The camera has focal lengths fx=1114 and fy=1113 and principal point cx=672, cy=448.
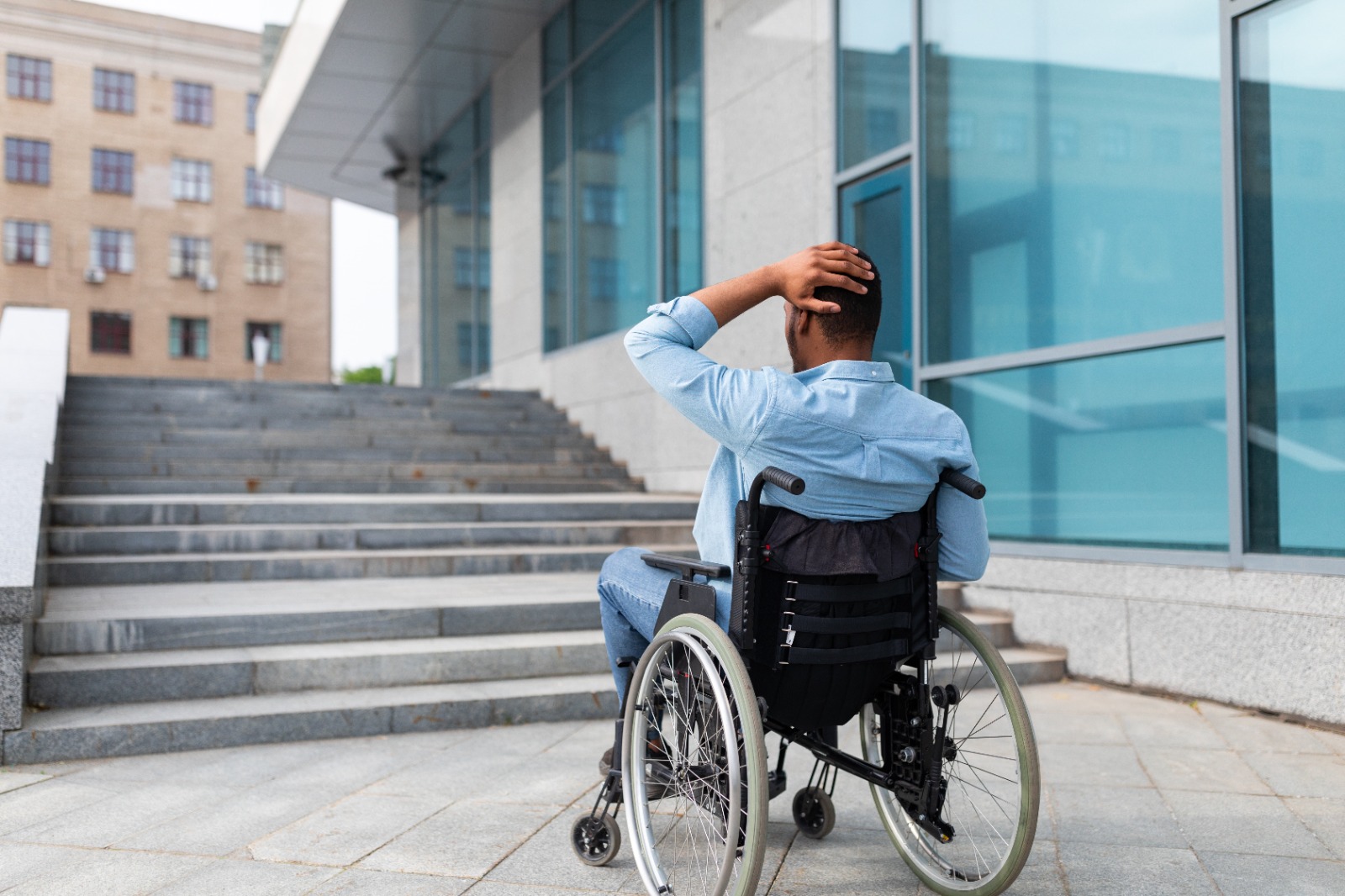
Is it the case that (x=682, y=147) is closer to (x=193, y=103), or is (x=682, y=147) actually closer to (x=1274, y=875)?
(x=1274, y=875)

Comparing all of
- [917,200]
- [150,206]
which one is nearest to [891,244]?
[917,200]

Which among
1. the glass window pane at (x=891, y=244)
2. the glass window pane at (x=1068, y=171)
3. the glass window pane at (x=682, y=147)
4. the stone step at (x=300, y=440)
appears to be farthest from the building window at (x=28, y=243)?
the glass window pane at (x=1068, y=171)

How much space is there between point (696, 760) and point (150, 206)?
42.2 meters

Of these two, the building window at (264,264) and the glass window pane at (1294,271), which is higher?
the building window at (264,264)

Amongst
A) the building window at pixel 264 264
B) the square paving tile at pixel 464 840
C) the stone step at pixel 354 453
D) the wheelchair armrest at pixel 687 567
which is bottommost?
the square paving tile at pixel 464 840

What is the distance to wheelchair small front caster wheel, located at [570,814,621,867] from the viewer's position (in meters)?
2.84

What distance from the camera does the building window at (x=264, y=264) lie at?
40.7 meters

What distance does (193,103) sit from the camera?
40906 mm

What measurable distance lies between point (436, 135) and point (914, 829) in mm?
15053

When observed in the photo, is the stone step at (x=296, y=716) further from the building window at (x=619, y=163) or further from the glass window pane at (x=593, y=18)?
the glass window pane at (x=593, y=18)

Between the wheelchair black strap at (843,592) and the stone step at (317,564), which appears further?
the stone step at (317,564)

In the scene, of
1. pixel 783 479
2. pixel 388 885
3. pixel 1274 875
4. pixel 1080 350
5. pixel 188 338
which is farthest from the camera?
pixel 188 338

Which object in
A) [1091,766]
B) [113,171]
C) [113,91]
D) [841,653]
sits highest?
[113,91]

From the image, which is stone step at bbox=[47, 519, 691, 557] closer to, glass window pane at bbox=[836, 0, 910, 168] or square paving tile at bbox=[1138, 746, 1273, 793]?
glass window pane at bbox=[836, 0, 910, 168]
